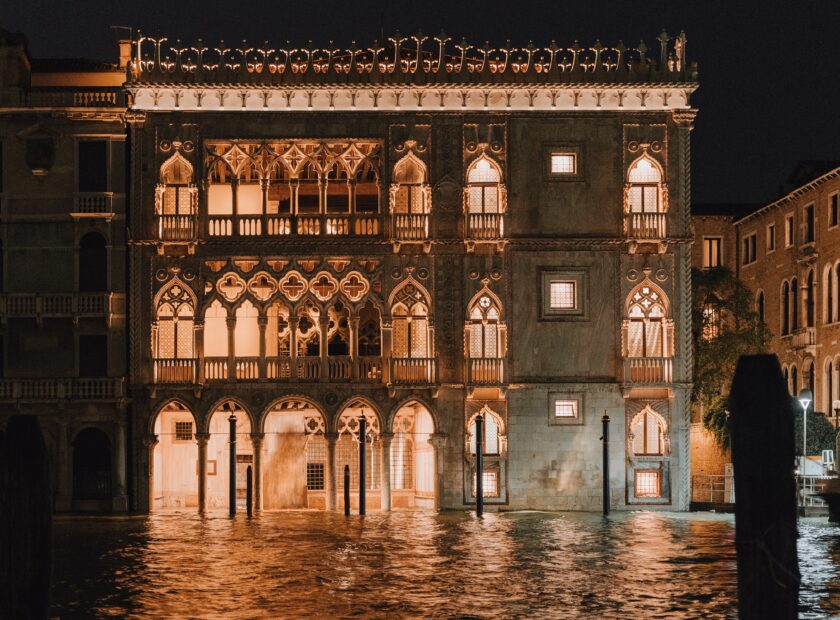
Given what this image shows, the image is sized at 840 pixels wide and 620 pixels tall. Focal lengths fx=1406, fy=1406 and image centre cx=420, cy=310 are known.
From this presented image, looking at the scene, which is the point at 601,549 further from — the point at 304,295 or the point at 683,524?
the point at 304,295

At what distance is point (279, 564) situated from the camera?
87.3 ft

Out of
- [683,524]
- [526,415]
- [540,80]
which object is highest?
[540,80]

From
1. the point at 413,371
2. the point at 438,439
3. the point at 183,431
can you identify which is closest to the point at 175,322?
the point at 183,431

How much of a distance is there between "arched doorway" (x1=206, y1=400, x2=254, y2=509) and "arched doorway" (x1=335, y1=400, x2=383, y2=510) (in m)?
2.69

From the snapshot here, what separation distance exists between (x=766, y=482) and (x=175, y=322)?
29.1 metres

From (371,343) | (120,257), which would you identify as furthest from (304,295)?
(120,257)

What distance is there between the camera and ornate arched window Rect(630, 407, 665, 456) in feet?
132

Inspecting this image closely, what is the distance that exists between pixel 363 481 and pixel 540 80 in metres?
12.6

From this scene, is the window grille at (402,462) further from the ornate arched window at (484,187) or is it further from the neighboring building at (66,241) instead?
the neighboring building at (66,241)

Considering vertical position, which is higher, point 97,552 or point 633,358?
point 633,358

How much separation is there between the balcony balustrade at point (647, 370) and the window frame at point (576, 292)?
6.03 feet

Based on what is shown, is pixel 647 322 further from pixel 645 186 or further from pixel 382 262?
pixel 382 262

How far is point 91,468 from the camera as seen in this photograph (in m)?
40.4

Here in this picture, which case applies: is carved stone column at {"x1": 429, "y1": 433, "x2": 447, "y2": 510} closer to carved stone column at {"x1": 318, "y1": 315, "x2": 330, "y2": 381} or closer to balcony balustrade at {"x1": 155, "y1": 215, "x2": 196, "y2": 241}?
carved stone column at {"x1": 318, "y1": 315, "x2": 330, "y2": 381}
